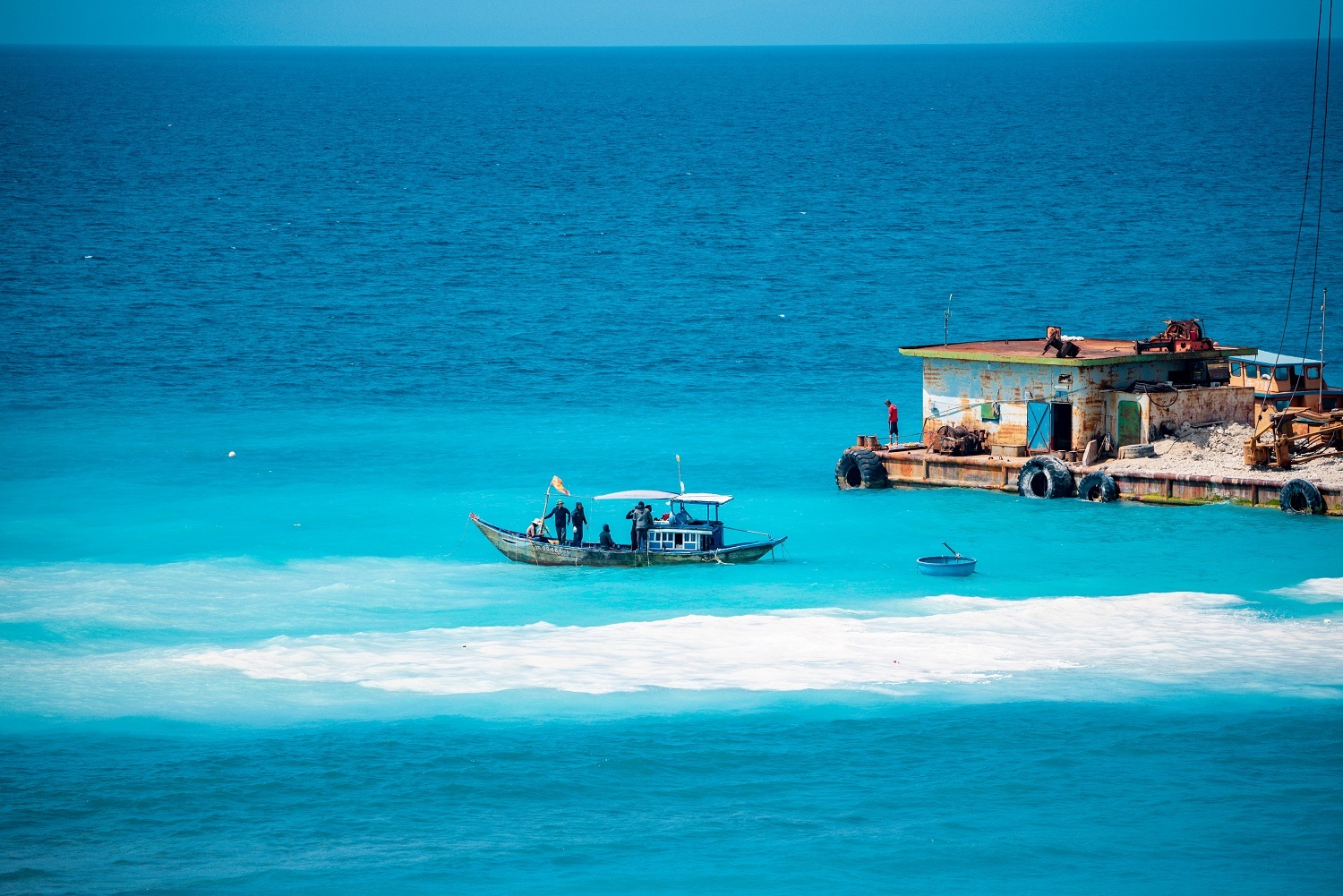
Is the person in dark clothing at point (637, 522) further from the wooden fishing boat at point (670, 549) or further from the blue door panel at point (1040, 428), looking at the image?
the blue door panel at point (1040, 428)

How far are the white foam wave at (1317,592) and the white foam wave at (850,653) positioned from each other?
1.43 m

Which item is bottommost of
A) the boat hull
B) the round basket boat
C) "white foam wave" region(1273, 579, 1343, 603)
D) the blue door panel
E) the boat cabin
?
"white foam wave" region(1273, 579, 1343, 603)

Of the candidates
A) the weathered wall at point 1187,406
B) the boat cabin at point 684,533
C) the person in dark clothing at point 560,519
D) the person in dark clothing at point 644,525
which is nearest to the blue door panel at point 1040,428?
the weathered wall at point 1187,406

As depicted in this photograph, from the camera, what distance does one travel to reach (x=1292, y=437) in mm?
49094

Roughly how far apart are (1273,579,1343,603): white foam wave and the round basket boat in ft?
22.1

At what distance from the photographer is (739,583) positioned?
139 ft

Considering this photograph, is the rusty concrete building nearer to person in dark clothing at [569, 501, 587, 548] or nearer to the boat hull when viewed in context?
the boat hull

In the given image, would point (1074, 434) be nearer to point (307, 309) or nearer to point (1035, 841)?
point (1035, 841)

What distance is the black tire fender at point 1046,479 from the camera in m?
50.3

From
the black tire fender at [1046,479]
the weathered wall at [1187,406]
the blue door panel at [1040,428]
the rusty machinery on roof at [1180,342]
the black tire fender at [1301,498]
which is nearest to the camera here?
the black tire fender at [1301,498]

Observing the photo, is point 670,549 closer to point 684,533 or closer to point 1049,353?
point 684,533

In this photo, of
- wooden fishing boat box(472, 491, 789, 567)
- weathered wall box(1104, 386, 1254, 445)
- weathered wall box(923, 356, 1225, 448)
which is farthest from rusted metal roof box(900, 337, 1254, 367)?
wooden fishing boat box(472, 491, 789, 567)

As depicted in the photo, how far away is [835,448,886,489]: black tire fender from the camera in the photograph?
5422 centimetres

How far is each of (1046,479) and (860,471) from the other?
6.09 m
